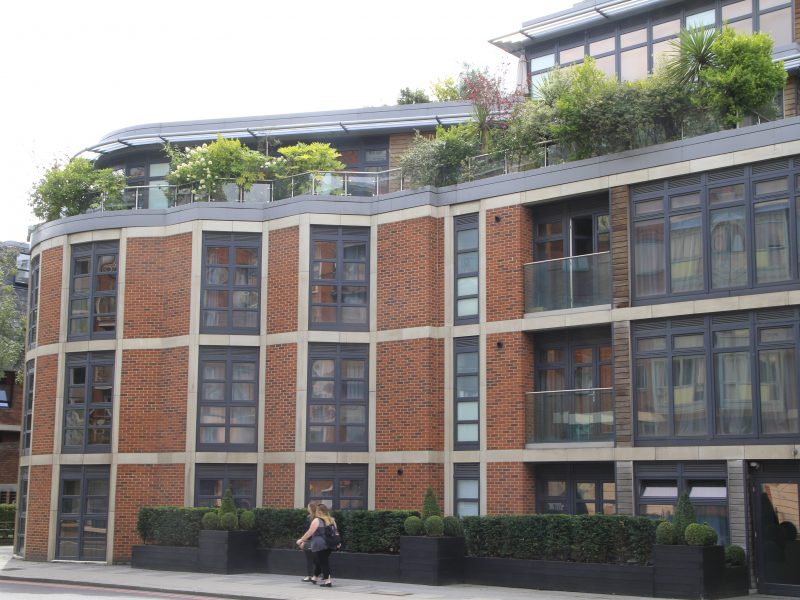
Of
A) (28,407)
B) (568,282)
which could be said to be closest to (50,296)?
(28,407)

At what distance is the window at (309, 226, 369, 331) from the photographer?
2756cm

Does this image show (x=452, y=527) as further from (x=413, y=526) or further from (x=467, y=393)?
(x=467, y=393)

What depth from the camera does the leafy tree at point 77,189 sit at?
30047 mm

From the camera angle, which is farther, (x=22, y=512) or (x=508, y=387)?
(x=22, y=512)

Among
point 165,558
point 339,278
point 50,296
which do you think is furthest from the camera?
point 50,296

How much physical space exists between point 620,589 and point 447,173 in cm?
1133

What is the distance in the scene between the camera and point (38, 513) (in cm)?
2902

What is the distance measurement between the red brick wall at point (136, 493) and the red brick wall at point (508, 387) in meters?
7.70

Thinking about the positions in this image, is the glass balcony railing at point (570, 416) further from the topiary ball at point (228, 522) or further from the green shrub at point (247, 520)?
the topiary ball at point (228, 522)

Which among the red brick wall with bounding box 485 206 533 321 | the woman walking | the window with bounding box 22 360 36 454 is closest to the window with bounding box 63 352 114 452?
the window with bounding box 22 360 36 454

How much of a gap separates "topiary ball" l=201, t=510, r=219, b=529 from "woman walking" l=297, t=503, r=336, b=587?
3571 millimetres

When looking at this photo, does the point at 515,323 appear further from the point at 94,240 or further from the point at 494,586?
the point at 94,240

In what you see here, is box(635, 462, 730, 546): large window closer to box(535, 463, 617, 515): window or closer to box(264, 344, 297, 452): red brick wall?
box(535, 463, 617, 515): window

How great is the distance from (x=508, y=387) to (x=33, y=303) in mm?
14124
